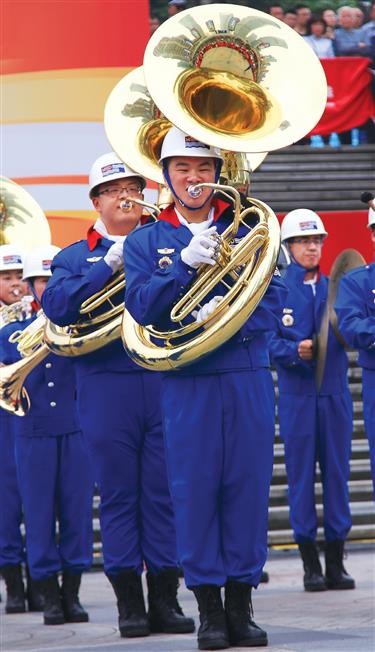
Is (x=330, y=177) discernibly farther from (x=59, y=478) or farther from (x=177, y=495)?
(x=177, y=495)

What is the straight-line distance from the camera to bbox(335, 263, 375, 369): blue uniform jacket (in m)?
8.60

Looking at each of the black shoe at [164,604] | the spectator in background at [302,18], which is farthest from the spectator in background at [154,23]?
the black shoe at [164,604]

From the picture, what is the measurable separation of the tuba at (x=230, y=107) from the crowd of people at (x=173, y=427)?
0.32 feet

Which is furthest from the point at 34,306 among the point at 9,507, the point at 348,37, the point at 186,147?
the point at 348,37

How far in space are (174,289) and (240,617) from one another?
4.33ft

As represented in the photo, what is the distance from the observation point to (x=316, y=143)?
1850 centimetres

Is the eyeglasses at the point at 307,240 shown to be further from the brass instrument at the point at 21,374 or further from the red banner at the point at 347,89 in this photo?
the red banner at the point at 347,89

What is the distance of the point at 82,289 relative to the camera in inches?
290

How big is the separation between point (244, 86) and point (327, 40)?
11.3 metres

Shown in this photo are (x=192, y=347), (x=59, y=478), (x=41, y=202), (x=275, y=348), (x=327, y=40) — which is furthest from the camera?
(x=327, y=40)

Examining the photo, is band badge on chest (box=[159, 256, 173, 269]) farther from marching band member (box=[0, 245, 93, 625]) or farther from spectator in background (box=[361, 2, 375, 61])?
spectator in background (box=[361, 2, 375, 61])

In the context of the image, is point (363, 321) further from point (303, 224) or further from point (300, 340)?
point (303, 224)

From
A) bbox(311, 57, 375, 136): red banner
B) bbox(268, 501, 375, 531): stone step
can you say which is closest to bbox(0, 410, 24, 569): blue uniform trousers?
bbox(268, 501, 375, 531): stone step

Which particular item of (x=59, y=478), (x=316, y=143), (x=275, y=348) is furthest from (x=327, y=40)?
(x=59, y=478)
